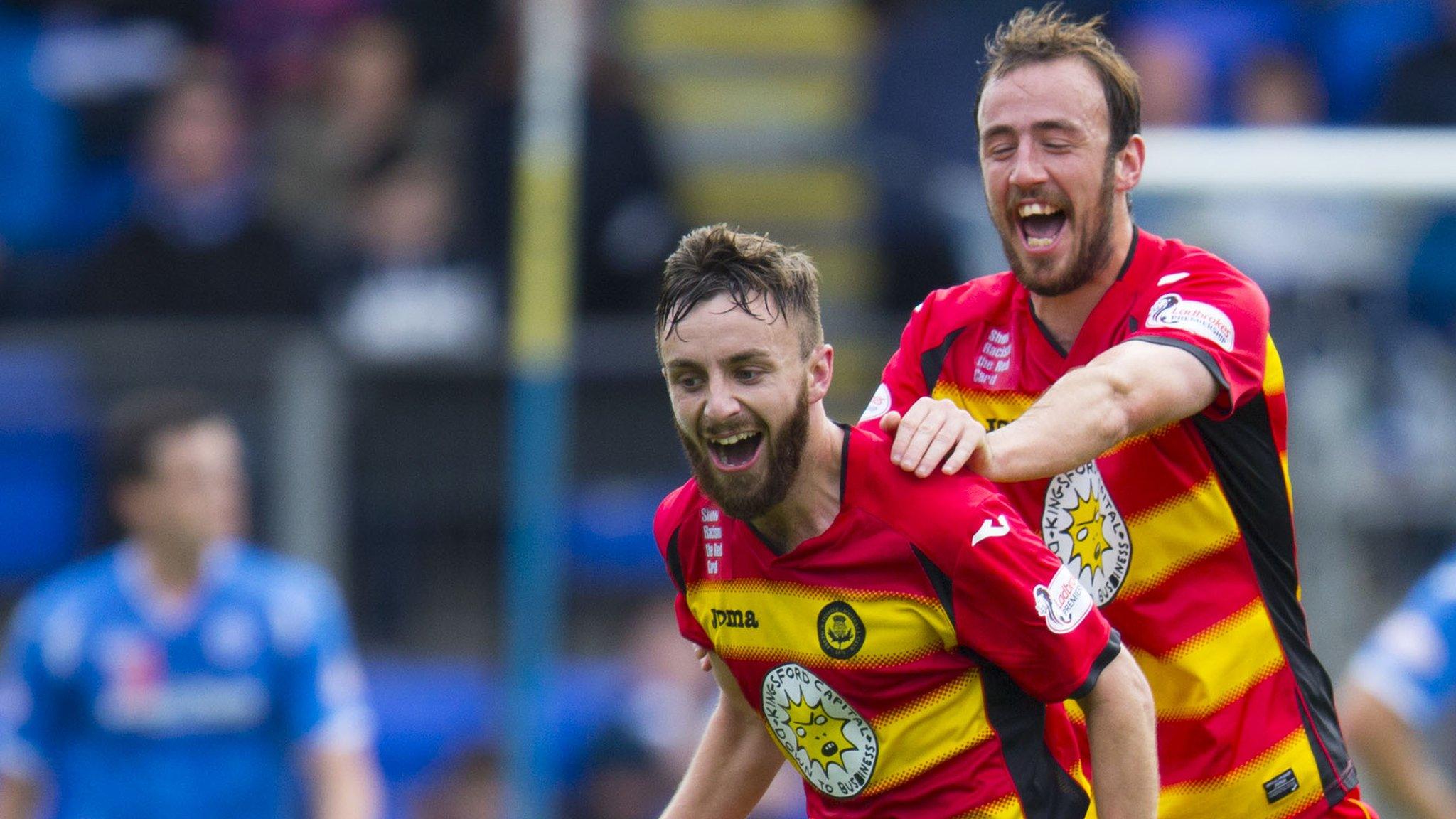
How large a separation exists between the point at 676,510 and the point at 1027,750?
79 cm

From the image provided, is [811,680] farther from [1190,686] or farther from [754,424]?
[1190,686]

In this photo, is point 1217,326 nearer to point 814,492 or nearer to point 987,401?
point 987,401

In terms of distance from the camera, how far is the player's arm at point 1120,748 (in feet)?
11.1

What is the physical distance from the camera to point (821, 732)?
3631 mm

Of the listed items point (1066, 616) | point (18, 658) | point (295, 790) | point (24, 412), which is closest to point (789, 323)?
point (1066, 616)

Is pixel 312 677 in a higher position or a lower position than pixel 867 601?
higher

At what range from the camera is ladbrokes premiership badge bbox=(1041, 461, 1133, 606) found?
12.6 ft

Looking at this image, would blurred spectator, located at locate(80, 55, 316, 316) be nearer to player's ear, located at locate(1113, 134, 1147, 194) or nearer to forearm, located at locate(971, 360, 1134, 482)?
player's ear, located at locate(1113, 134, 1147, 194)

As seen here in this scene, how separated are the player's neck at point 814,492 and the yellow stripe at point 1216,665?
741 millimetres

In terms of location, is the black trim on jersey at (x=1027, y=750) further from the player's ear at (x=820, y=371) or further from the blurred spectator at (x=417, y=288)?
the blurred spectator at (x=417, y=288)

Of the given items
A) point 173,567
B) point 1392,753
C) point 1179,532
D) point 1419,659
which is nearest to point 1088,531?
point 1179,532

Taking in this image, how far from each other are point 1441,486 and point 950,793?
485 cm

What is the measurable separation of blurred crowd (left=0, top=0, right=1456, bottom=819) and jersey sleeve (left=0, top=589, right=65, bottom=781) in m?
1.83

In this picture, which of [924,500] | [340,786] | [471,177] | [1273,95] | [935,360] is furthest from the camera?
[471,177]
